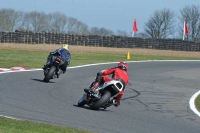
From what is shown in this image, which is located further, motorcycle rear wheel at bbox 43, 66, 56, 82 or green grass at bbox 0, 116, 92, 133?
motorcycle rear wheel at bbox 43, 66, 56, 82

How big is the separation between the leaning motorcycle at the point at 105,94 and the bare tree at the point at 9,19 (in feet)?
153

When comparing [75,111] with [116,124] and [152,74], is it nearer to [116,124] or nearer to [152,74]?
[116,124]

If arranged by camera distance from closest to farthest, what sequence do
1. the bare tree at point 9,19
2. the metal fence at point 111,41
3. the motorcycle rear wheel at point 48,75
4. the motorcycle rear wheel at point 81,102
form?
the motorcycle rear wheel at point 81,102, the motorcycle rear wheel at point 48,75, the metal fence at point 111,41, the bare tree at point 9,19

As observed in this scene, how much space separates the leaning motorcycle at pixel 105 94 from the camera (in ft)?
40.9

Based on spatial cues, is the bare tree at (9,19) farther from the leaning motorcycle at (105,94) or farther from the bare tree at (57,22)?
the leaning motorcycle at (105,94)

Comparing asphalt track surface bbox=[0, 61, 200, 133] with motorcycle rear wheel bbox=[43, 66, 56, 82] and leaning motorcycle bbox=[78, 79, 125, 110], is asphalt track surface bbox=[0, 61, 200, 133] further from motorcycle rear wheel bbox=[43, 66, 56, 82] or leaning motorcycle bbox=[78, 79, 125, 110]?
motorcycle rear wheel bbox=[43, 66, 56, 82]

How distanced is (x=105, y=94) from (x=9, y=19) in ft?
174

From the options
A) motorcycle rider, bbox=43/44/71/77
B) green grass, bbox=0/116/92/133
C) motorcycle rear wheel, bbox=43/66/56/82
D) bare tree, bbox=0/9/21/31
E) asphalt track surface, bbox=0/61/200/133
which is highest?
bare tree, bbox=0/9/21/31

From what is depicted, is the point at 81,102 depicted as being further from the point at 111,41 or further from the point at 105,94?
the point at 111,41

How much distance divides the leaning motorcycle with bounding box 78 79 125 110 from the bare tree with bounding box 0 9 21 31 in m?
46.7

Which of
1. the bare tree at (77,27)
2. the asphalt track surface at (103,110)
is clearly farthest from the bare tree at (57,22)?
the asphalt track surface at (103,110)

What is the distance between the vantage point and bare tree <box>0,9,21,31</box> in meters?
58.7

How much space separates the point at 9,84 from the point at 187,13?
5960cm

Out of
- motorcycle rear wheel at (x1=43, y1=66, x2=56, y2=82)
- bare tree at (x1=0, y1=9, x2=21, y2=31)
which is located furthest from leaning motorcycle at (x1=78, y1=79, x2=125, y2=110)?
bare tree at (x1=0, y1=9, x2=21, y2=31)
